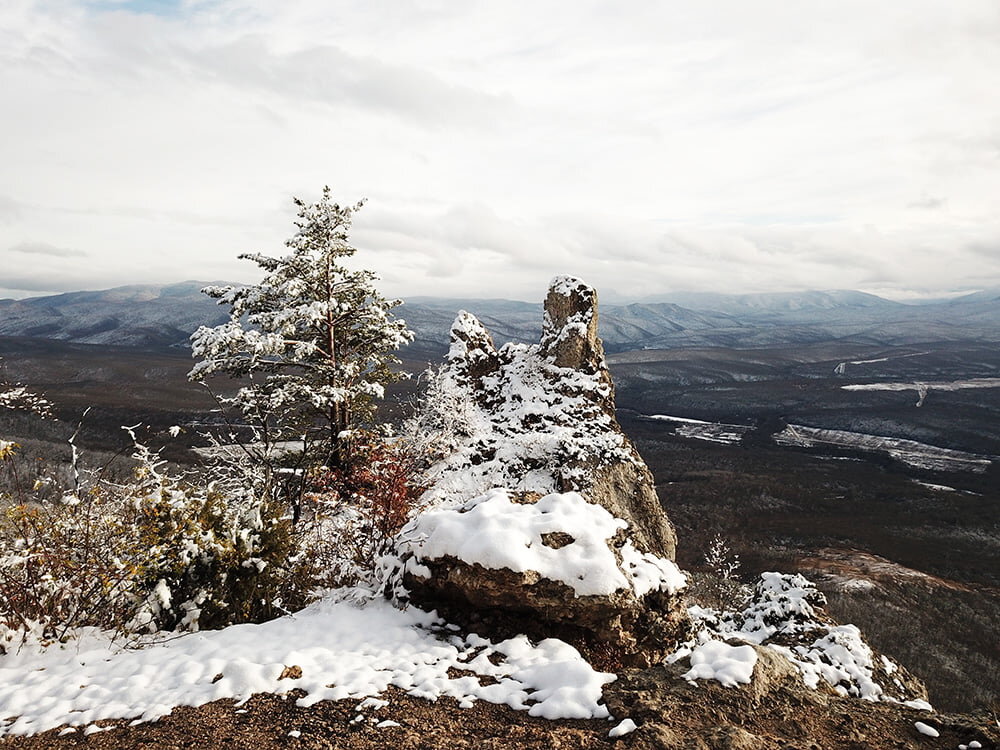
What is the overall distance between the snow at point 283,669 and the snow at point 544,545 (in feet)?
3.24

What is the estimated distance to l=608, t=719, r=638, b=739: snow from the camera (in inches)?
212

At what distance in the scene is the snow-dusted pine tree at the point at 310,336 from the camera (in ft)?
52.6

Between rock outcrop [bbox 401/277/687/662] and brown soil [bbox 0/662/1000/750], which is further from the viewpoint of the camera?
rock outcrop [bbox 401/277/687/662]

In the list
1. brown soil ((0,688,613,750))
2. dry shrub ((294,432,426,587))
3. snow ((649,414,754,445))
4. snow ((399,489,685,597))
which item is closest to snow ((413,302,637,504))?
dry shrub ((294,432,426,587))

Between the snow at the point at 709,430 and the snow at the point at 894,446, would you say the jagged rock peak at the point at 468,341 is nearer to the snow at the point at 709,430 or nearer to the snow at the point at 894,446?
the snow at the point at 709,430

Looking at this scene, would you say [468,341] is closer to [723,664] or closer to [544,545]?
[544,545]

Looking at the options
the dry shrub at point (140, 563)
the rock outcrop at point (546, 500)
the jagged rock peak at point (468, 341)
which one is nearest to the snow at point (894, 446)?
the rock outcrop at point (546, 500)

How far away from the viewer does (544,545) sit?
26.7 ft

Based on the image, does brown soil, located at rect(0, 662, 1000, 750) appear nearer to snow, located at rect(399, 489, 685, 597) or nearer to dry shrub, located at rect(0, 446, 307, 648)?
snow, located at rect(399, 489, 685, 597)

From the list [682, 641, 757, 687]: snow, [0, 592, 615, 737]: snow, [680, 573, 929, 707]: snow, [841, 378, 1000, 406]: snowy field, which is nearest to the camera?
[0, 592, 615, 737]: snow

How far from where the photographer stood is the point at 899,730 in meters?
6.07

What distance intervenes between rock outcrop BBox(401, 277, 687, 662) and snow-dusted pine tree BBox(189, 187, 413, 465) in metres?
5.04

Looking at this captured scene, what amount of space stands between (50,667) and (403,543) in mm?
4632

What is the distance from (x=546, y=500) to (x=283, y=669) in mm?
4715
